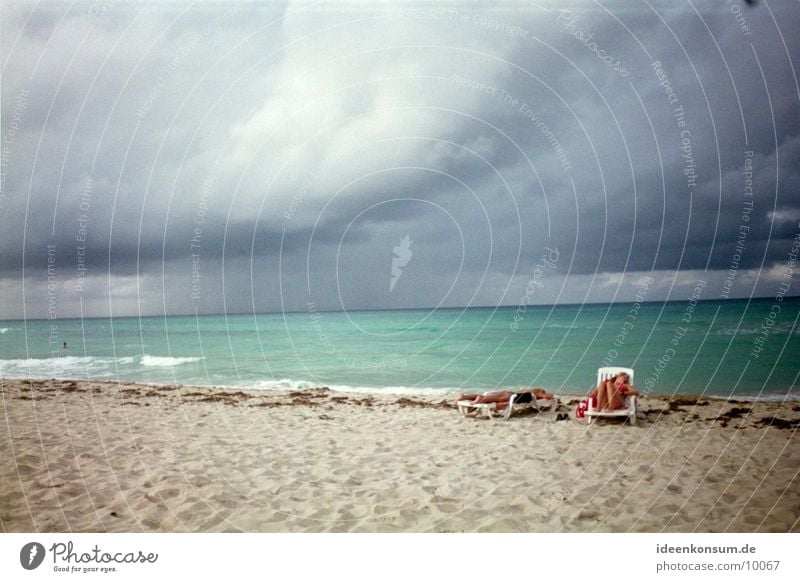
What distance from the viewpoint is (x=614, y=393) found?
1055 cm

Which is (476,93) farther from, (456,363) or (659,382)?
(456,363)

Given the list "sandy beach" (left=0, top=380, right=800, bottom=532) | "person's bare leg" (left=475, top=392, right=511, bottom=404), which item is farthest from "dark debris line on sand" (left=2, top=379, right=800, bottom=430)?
"person's bare leg" (left=475, top=392, right=511, bottom=404)

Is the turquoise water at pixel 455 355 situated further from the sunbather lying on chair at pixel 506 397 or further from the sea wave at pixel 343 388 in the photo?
the sunbather lying on chair at pixel 506 397

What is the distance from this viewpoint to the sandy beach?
611 cm

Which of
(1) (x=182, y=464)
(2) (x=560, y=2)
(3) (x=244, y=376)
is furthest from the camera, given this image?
(3) (x=244, y=376)

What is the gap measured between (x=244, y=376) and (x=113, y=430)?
1235 cm

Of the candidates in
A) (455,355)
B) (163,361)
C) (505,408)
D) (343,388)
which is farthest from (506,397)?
(163,361)

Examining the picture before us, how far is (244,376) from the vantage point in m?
22.4

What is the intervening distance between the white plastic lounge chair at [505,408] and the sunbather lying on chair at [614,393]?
1.09 metres

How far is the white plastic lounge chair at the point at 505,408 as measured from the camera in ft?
36.8

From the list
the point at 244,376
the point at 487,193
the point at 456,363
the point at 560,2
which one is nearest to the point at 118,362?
the point at 244,376

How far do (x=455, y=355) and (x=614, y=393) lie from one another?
730 inches

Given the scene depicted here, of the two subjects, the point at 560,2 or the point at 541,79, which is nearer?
the point at 560,2
